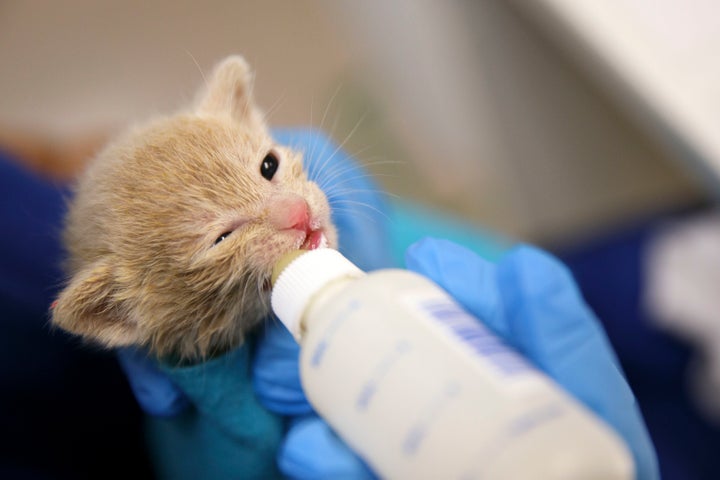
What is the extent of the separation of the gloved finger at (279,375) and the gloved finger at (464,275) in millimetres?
259

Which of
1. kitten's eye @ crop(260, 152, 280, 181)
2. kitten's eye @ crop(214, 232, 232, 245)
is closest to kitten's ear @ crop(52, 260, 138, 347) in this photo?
kitten's eye @ crop(214, 232, 232, 245)

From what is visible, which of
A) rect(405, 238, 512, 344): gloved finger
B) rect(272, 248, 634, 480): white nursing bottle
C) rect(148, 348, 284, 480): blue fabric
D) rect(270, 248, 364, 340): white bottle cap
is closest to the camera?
rect(272, 248, 634, 480): white nursing bottle

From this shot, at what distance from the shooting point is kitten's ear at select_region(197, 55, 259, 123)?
1008mm

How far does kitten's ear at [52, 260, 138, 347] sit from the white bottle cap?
12.6 inches

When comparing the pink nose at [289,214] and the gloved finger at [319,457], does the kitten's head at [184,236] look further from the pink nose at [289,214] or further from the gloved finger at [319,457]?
the gloved finger at [319,457]

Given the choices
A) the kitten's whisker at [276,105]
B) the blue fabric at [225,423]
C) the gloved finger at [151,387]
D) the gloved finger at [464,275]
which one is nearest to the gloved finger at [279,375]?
the blue fabric at [225,423]

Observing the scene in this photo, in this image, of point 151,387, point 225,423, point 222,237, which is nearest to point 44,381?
point 151,387

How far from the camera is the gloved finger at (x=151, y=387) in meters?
0.89

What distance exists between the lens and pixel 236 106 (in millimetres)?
1038

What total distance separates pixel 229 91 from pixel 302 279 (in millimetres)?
551

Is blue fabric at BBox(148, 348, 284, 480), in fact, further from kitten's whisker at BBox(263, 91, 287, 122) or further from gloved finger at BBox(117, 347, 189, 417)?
kitten's whisker at BBox(263, 91, 287, 122)

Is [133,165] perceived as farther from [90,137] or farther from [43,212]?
[90,137]

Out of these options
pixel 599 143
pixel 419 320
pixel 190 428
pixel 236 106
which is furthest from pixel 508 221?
pixel 419 320

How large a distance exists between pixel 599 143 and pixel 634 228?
0.39m
